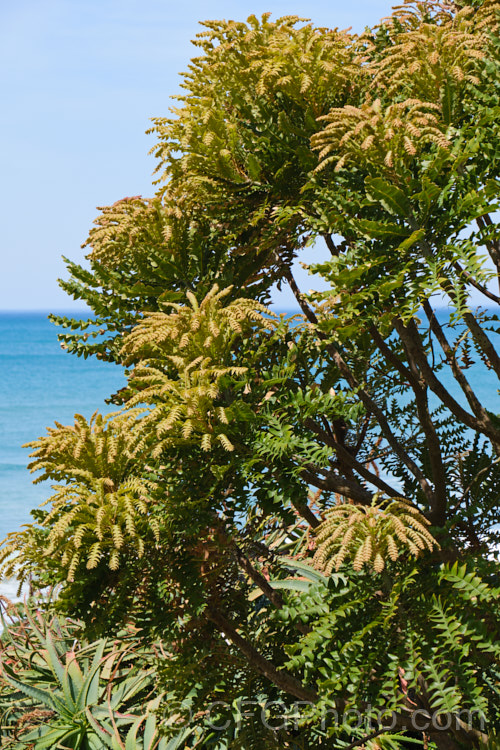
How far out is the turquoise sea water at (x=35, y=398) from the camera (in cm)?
2536

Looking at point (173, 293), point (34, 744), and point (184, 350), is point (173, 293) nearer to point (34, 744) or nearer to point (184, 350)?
point (184, 350)

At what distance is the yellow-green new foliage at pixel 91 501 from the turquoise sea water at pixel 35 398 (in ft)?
45.7

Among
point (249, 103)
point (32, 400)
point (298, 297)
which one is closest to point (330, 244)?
point (298, 297)

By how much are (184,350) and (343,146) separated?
1164 millimetres

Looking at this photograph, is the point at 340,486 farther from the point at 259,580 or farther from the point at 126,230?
the point at 126,230

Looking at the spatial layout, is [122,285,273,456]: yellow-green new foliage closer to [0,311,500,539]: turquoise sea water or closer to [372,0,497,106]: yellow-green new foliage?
[372,0,497,106]: yellow-green new foliage

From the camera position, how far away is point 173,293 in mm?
3572

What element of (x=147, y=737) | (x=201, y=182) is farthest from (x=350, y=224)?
(x=147, y=737)

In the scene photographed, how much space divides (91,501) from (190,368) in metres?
0.70

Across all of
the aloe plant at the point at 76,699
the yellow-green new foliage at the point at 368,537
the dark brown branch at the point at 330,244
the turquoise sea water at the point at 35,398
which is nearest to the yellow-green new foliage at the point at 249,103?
the dark brown branch at the point at 330,244

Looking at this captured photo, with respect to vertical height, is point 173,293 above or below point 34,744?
above

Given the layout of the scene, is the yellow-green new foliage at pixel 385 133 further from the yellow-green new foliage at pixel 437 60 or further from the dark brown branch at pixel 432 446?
the dark brown branch at pixel 432 446

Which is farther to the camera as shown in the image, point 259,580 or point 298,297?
point 298,297

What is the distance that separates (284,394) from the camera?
3166 mm
